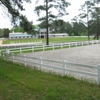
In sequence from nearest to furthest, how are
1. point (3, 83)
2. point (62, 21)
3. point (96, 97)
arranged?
point (96, 97) → point (3, 83) → point (62, 21)

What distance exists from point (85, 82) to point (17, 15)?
907cm

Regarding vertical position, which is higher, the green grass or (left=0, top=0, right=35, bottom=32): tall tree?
(left=0, top=0, right=35, bottom=32): tall tree

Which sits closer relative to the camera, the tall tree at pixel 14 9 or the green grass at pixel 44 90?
the green grass at pixel 44 90

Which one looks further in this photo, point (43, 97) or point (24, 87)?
point (24, 87)

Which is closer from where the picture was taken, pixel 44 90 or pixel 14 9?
pixel 44 90

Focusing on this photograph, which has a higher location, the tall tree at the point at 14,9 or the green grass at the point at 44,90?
the tall tree at the point at 14,9

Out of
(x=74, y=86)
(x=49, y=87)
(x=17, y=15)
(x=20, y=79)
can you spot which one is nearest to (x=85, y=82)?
(x=74, y=86)

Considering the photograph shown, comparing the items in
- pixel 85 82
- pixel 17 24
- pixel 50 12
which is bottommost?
pixel 85 82

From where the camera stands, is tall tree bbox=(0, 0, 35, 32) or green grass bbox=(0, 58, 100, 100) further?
tall tree bbox=(0, 0, 35, 32)

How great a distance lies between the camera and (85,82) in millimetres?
7312

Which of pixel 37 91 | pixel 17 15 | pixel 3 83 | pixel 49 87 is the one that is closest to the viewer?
pixel 37 91

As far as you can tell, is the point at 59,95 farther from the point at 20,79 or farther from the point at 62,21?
the point at 62,21

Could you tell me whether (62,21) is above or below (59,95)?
above

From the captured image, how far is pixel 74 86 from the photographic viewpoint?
671cm
